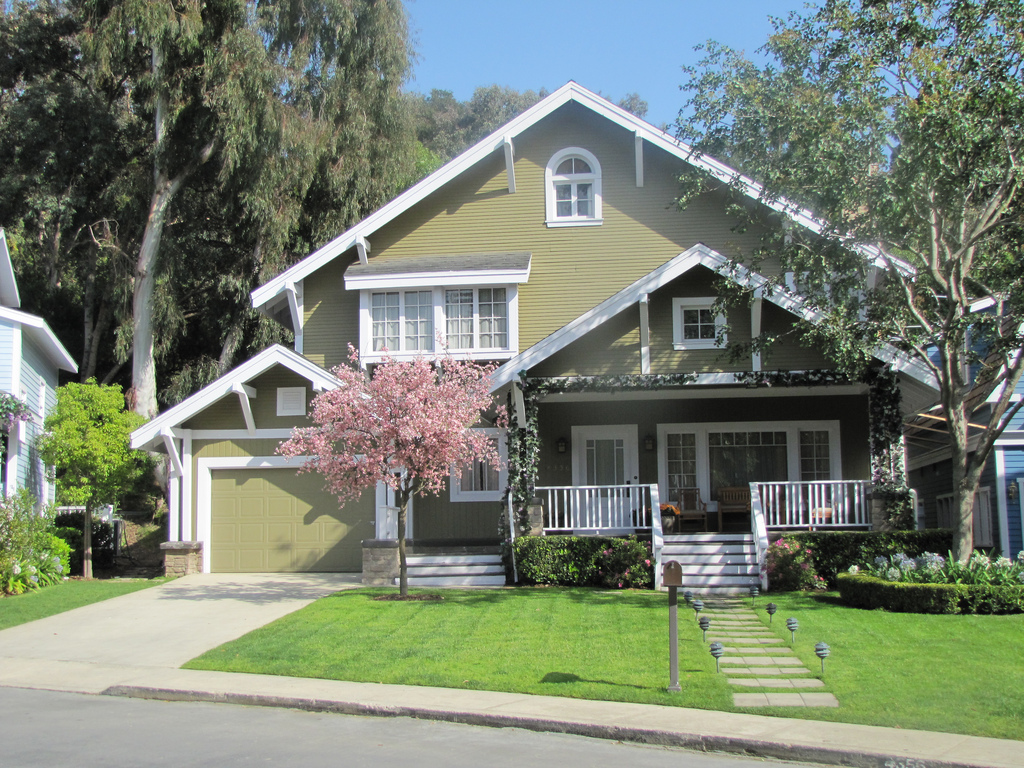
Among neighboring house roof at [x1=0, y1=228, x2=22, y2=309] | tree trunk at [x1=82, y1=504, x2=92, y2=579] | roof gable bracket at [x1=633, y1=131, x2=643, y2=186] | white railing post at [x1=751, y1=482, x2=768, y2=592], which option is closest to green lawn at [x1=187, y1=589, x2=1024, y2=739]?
white railing post at [x1=751, y1=482, x2=768, y2=592]

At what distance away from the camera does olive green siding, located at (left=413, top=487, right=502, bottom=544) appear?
62.6 ft

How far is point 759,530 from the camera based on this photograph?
1517 cm

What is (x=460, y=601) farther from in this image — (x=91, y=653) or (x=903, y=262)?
(x=903, y=262)

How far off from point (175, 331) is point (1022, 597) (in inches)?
914

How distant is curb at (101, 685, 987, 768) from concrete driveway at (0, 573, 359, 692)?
1.33 m

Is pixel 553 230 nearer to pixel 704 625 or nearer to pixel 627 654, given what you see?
pixel 704 625

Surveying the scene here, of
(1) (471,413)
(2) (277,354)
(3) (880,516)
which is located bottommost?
(3) (880,516)

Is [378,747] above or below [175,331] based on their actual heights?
below

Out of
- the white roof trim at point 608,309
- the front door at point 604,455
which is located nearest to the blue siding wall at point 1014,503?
the white roof trim at point 608,309

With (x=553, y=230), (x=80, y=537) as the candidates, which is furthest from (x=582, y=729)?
(x=80, y=537)

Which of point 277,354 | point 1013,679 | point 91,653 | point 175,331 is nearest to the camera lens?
Answer: point 1013,679

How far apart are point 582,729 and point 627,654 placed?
2.51 m

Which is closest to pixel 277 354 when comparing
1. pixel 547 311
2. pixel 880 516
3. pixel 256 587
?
pixel 256 587

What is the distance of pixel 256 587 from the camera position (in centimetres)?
1628
